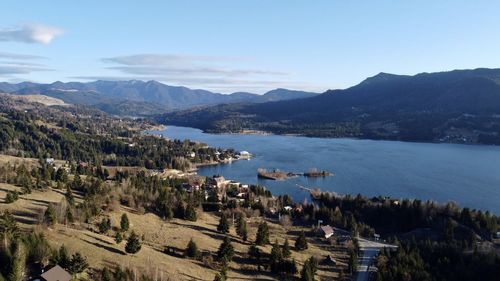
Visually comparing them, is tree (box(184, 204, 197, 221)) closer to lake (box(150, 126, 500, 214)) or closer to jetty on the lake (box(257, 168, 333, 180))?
A: lake (box(150, 126, 500, 214))

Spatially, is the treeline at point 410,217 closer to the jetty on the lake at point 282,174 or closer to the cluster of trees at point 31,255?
the jetty on the lake at point 282,174

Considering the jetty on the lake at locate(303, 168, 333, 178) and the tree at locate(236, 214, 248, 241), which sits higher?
the tree at locate(236, 214, 248, 241)

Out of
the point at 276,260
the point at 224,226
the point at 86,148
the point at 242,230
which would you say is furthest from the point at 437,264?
the point at 86,148

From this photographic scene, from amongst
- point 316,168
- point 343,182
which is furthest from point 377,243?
point 316,168

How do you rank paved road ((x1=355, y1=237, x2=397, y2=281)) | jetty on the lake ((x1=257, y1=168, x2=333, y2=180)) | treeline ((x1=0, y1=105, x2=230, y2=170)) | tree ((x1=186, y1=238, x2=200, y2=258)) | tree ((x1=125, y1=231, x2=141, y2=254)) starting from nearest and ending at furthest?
tree ((x1=125, y1=231, x2=141, y2=254)) < tree ((x1=186, y1=238, x2=200, y2=258)) < paved road ((x1=355, y1=237, x2=397, y2=281)) < jetty on the lake ((x1=257, y1=168, x2=333, y2=180)) < treeline ((x1=0, y1=105, x2=230, y2=170))

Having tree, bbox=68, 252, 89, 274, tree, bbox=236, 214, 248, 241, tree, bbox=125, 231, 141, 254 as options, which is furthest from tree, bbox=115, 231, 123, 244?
tree, bbox=236, 214, 248, 241

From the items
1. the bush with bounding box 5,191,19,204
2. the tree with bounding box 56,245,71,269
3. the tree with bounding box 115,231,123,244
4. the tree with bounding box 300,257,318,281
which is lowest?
the tree with bounding box 300,257,318,281
